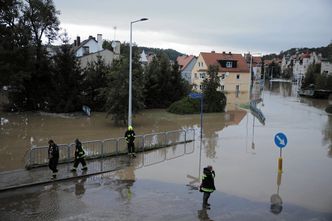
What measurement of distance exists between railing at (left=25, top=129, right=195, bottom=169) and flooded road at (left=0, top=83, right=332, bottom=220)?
100 cm

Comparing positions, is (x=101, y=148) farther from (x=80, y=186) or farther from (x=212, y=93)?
(x=212, y=93)

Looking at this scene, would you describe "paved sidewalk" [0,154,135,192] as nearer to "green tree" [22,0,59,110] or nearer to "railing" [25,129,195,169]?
"railing" [25,129,195,169]

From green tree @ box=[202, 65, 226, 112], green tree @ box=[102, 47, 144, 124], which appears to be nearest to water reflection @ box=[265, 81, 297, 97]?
green tree @ box=[202, 65, 226, 112]

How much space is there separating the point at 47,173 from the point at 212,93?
27.4 meters

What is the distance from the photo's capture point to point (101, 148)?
719 inches

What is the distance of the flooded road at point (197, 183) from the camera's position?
11.7m

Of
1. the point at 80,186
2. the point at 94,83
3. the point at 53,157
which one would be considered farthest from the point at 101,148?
the point at 94,83

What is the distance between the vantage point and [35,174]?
604 inches

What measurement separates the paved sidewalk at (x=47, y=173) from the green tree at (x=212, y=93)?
922 inches

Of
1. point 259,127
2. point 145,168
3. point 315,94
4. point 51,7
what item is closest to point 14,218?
point 145,168

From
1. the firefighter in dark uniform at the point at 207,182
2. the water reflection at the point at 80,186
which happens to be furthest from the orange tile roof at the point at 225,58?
the firefighter in dark uniform at the point at 207,182

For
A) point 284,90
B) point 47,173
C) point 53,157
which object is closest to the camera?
point 53,157

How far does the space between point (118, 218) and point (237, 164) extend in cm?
848

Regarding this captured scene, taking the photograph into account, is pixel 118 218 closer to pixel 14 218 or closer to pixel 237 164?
pixel 14 218
